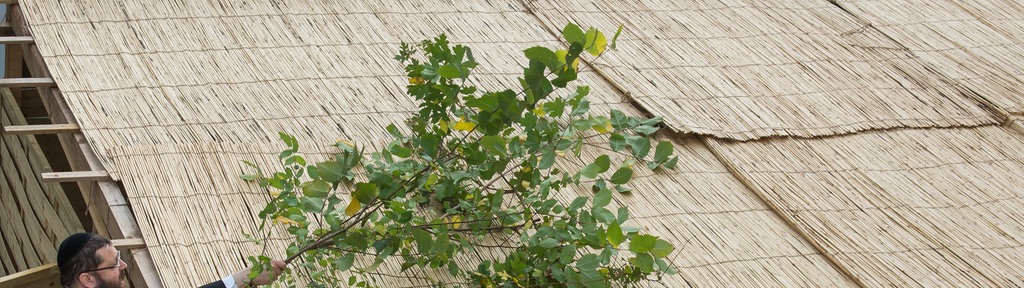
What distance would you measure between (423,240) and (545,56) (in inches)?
16.6

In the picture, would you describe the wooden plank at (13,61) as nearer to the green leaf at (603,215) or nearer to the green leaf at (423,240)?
the green leaf at (423,240)

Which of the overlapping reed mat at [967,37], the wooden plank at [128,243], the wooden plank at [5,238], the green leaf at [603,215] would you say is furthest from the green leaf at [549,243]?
the wooden plank at [5,238]

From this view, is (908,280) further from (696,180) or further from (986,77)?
(986,77)

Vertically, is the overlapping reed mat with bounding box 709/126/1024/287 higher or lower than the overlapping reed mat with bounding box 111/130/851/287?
lower

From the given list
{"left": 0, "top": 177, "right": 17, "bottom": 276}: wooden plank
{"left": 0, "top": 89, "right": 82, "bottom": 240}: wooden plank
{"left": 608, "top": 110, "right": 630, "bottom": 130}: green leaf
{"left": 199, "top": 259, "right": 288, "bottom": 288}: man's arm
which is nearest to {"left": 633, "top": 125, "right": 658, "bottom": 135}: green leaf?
{"left": 608, "top": 110, "right": 630, "bottom": 130}: green leaf

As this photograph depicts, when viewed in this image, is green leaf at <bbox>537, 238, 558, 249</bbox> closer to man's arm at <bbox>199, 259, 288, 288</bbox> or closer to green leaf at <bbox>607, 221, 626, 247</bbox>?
green leaf at <bbox>607, 221, 626, 247</bbox>

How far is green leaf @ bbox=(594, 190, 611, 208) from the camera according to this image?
8.61ft

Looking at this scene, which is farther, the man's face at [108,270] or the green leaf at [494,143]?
the green leaf at [494,143]

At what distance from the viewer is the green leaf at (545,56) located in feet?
8.10

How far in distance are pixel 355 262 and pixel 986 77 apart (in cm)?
221

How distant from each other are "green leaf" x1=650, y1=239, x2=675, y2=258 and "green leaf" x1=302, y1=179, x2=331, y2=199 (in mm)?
628

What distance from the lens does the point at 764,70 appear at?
3748mm

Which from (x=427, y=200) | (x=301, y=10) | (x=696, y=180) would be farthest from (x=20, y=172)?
(x=696, y=180)

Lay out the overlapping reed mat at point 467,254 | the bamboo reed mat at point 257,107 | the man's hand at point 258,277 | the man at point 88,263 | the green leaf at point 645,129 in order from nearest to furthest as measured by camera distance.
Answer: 1. the man at point 88,263
2. the man's hand at point 258,277
3. the overlapping reed mat at point 467,254
4. the bamboo reed mat at point 257,107
5. the green leaf at point 645,129
